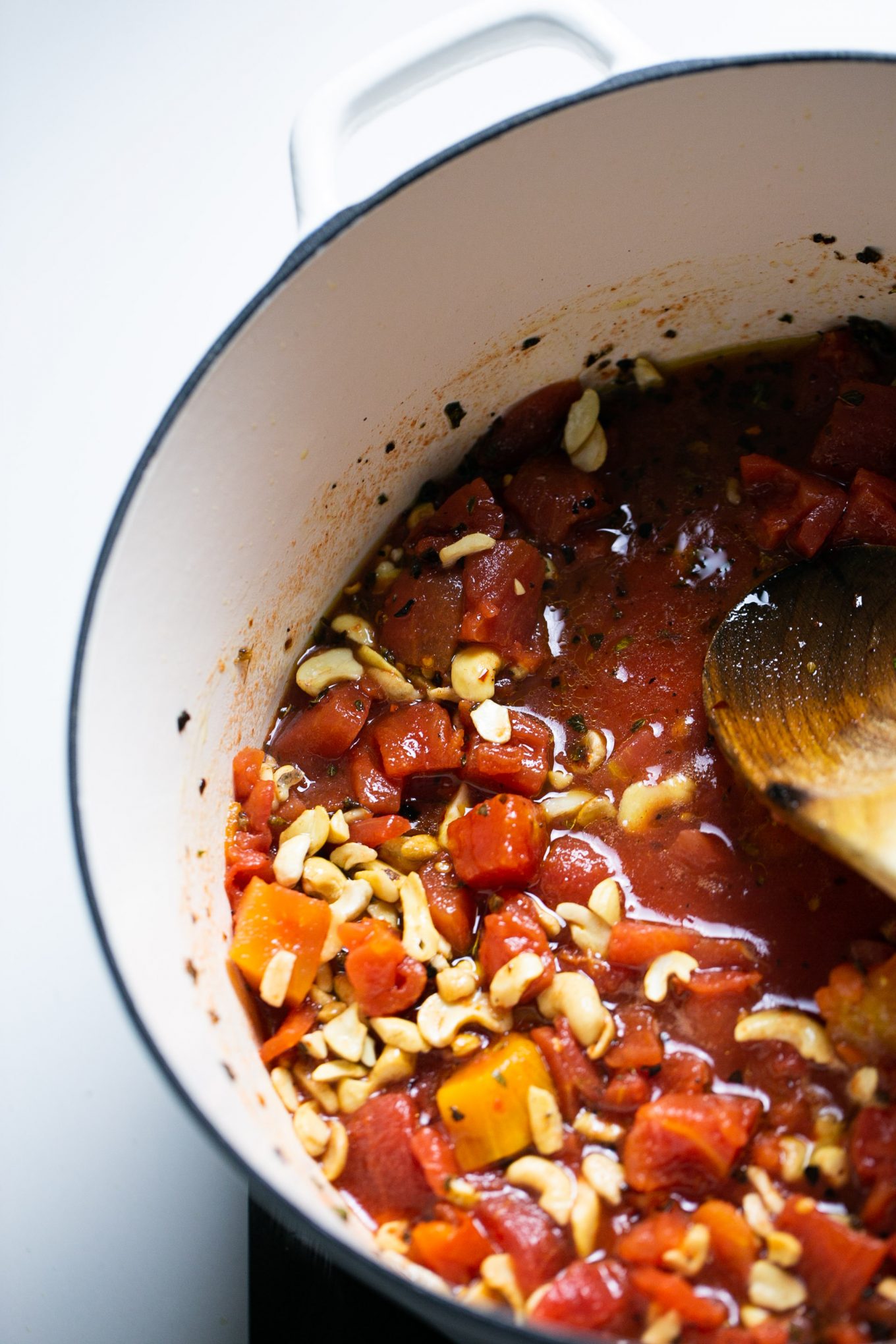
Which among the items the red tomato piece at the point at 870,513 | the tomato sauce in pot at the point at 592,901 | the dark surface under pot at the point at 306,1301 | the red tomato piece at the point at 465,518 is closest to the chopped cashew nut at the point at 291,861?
the tomato sauce in pot at the point at 592,901

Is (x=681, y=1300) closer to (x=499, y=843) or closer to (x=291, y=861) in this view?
(x=499, y=843)

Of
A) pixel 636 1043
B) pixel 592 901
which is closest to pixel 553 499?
pixel 592 901

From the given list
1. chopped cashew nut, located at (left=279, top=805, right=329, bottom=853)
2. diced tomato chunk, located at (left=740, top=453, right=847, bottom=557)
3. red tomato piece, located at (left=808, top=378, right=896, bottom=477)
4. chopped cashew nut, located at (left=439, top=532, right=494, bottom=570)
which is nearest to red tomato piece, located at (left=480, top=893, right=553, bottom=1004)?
chopped cashew nut, located at (left=279, top=805, right=329, bottom=853)

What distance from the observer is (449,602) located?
222 centimetres

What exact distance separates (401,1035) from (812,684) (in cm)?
95

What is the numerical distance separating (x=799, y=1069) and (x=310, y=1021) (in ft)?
2.66

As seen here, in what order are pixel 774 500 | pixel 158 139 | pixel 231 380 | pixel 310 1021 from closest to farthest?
pixel 231 380, pixel 310 1021, pixel 774 500, pixel 158 139

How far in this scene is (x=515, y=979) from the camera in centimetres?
191

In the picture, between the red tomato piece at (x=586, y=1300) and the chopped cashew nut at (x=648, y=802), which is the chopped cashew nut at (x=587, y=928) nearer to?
the chopped cashew nut at (x=648, y=802)

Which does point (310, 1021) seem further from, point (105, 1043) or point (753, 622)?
point (753, 622)

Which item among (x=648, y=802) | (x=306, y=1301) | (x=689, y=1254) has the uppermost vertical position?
(x=648, y=802)

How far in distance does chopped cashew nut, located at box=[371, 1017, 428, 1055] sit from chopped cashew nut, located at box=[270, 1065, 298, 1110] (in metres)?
0.17

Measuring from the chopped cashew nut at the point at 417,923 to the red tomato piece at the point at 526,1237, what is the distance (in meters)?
0.40

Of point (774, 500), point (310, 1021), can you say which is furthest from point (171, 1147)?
point (774, 500)
